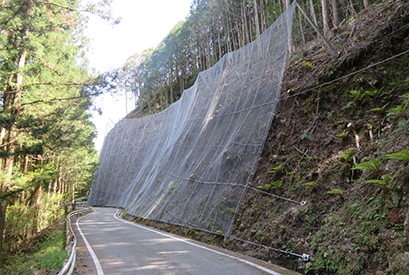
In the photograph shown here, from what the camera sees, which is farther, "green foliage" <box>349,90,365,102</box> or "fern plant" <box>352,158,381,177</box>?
"green foliage" <box>349,90,365,102</box>

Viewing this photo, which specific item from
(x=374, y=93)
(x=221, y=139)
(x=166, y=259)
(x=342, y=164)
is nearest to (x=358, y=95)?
(x=374, y=93)

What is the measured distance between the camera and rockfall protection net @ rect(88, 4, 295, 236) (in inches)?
310

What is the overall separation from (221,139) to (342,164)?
4825mm

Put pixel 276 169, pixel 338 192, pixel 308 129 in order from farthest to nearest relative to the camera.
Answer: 1. pixel 308 129
2. pixel 276 169
3. pixel 338 192

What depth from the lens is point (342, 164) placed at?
18.7ft

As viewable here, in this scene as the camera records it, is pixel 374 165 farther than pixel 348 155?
No

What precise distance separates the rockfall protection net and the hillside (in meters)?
0.47

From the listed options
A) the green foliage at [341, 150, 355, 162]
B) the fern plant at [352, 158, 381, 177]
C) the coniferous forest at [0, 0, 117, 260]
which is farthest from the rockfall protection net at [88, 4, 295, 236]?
the coniferous forest at [0, 0, 117, 260]

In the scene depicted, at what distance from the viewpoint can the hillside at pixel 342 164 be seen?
399cm

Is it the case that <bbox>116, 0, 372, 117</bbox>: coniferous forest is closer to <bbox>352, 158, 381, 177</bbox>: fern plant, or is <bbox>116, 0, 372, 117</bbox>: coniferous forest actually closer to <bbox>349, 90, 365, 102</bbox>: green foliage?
<bbox>349, 90, 365, 102</bbox>: green foliage

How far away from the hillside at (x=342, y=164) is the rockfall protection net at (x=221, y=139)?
0.47 m

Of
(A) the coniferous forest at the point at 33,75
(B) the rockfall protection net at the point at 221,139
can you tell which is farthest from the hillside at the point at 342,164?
(A) the coniferous forest at the point at 33,75

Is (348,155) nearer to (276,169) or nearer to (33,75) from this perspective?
(276,169)

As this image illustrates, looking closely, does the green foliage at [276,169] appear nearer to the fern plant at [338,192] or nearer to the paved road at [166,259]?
the fern plant at [338,192]
